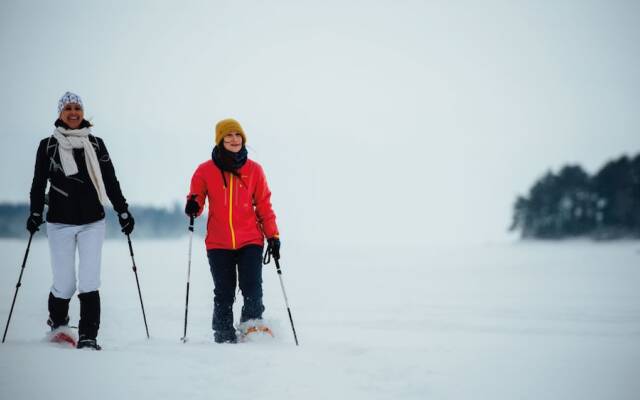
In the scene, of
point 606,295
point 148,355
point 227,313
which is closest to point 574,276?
point 606,295

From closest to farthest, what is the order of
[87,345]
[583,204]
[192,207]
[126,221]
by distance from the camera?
[87,345]
[126,221]
[192,207]
[583,204]

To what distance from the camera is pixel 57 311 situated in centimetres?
427

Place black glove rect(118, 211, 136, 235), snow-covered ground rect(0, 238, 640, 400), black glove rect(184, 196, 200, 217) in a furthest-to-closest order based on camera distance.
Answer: black glove rect(184, 196, 200, 217) < black glove rect(118, 211, 136, 235) < snow-covered ground rect(0, 238, 640, 400)

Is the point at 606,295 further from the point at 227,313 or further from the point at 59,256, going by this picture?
the point at 59,256

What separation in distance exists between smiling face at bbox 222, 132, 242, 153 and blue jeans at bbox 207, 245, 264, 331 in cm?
108

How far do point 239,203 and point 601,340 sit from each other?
4649 mm

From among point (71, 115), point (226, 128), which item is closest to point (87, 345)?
point (71, 115)

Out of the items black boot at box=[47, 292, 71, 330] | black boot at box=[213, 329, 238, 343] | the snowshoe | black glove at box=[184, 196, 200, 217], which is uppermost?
black glove at box=[184, 196, 200, 217]

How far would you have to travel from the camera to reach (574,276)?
523 inches

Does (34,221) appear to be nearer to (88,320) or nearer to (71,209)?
(71,209)

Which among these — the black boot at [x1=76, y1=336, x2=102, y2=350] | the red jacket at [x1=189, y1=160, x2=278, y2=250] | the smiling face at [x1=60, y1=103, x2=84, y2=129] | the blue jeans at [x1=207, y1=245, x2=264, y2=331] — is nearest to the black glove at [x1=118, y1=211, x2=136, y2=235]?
the red jacket at [x1=189, y1=160, x2=278, y2=250]

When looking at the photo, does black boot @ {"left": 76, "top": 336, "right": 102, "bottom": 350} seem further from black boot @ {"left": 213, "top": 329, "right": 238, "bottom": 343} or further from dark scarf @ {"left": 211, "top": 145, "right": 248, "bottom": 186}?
dark scarf @ {"left": 211, "top": 145, "right": 248, "bottom": 186}

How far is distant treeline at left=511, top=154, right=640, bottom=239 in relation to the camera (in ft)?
91.8

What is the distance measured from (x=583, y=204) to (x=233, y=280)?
31.5 m
